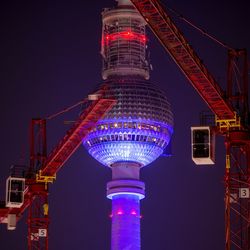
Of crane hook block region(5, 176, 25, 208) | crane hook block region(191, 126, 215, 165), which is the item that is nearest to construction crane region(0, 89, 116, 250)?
crane hook block region(5, 176, 25, 208)

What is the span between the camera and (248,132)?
129125 millimetres

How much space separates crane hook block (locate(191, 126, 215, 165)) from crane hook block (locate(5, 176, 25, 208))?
30.2 meters

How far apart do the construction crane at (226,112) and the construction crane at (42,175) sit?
71.3 feet

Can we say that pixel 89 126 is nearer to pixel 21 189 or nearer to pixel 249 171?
pixel 21 189

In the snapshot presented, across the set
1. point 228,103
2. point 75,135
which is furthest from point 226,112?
point 75,135

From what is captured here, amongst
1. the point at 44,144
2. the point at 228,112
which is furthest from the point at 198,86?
the point at 44,144

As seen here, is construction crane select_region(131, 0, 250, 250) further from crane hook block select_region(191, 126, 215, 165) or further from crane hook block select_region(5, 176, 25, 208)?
crane hook block select_region(5, 176, 25, 208)

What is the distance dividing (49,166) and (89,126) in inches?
304

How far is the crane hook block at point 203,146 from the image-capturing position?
4843 inches

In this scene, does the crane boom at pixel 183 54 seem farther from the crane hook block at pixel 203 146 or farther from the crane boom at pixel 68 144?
the crane boom at pixel 68 144

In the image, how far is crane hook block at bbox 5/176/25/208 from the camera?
145 metres

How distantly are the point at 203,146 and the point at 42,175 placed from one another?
127 ft

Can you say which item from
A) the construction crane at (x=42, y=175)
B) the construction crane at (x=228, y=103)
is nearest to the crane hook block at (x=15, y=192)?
the construction crane at (x=42, y=175)

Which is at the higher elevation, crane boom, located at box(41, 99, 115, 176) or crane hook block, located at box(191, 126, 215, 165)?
crane boom, located at box(41, 99, 115, 176)
